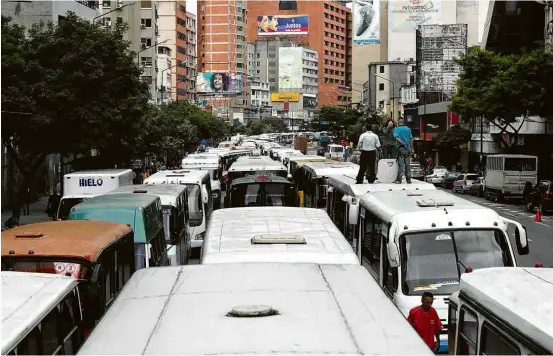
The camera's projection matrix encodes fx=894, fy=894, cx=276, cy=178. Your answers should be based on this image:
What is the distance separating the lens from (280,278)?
Result: 5.68m

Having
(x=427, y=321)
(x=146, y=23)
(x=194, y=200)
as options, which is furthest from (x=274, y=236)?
(x=146, y=23)

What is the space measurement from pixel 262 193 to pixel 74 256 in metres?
10.9

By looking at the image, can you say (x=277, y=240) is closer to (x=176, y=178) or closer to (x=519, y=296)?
(x=519, y=296)

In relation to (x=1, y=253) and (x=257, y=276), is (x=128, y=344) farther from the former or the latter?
(x=1, y=253)

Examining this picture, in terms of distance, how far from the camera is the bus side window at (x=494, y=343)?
570cm

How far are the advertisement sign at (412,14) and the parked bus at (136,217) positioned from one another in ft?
354

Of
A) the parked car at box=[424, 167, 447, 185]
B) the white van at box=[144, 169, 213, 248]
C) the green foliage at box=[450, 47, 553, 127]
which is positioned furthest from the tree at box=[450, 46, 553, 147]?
the white van at box=[144, 169, 213, 248]

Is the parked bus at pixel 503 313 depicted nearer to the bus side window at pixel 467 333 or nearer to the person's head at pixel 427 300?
the bus side window at pixel 467 333

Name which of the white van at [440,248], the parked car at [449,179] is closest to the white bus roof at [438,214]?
the white van at [440,248]

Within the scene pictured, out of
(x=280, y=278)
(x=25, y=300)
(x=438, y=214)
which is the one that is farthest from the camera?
(x=438, y=214)

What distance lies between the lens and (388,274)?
1194 centimetres

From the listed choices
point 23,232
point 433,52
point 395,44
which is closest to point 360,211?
point 23,232

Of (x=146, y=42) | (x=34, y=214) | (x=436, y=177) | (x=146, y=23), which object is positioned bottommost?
(x=436, y=177)

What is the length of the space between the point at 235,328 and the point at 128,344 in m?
0.52
